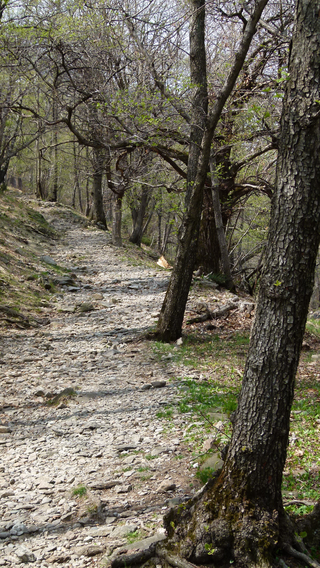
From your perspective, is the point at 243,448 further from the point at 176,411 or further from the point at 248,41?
the point at 248,41

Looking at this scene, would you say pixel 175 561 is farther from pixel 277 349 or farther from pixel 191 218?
pixel 191 218

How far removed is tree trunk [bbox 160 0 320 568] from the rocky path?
86 cm

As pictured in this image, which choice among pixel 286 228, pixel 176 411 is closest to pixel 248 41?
pixel 286 228

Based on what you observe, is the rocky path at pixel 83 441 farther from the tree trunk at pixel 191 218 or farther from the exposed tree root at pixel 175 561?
the tree trunk at pixel 191 218

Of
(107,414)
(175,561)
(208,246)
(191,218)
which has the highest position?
(191,218)

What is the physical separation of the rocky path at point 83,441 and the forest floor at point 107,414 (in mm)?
16

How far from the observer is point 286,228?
9.73 ft

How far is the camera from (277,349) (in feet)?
9.87

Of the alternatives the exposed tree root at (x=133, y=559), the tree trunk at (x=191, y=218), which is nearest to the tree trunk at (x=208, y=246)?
the tree trunk at (x=191, y=218)

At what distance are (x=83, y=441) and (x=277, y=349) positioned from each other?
131 inches

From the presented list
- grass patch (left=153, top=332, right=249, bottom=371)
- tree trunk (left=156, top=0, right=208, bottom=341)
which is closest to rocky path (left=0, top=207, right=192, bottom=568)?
grass patch (left=153, top=332, right=249, bottom=371)

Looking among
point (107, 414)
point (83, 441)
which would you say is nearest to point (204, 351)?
point (107, 414)

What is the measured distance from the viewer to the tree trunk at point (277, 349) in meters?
2.87

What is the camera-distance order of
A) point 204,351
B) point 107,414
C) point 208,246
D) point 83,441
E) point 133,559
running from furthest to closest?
point 208,246, point 204,351, point 107,414, point 83,441, point 133,559
